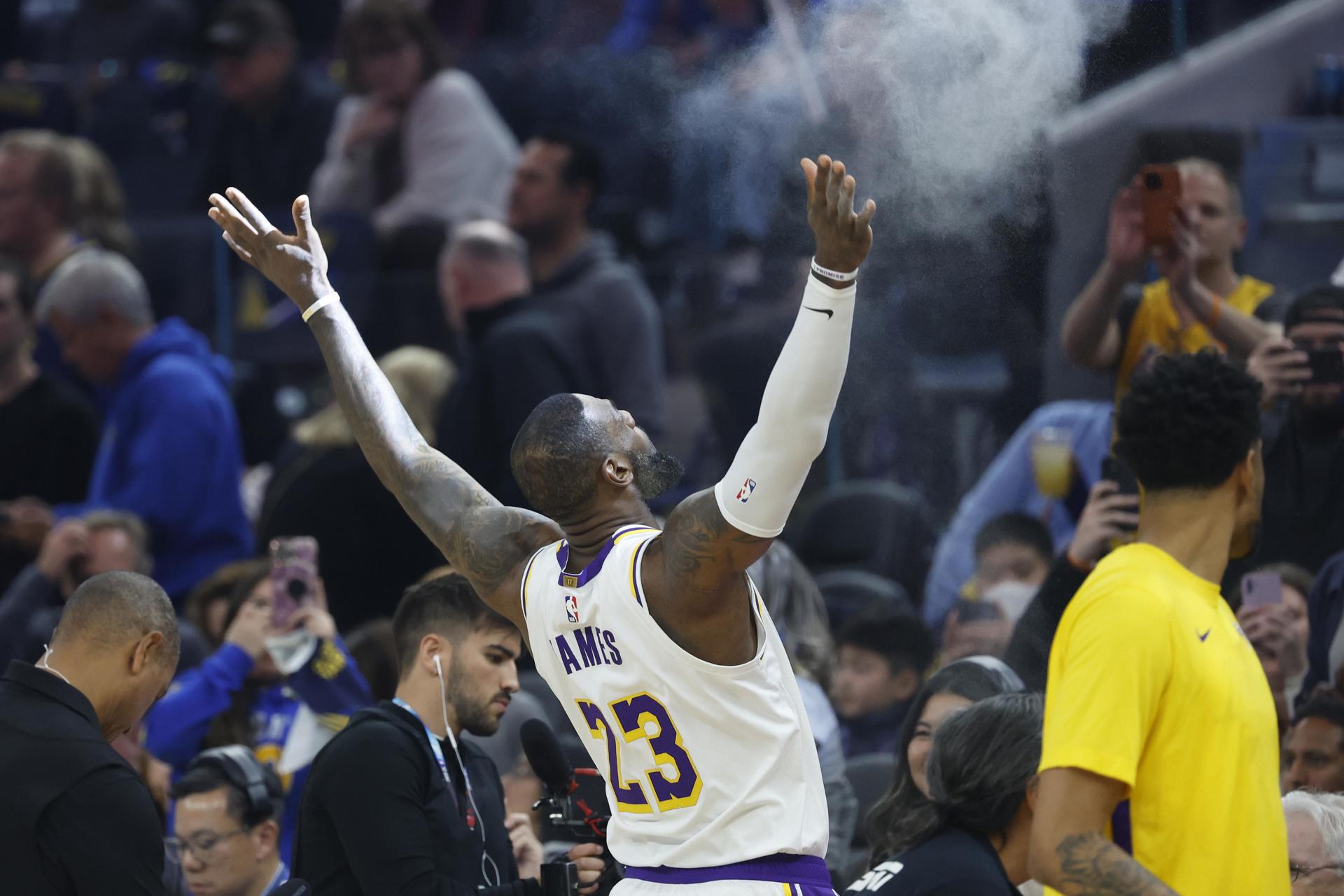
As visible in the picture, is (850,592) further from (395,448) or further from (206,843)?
(395,448)

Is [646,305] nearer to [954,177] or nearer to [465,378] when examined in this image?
[465,378]

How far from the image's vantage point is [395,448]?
163 inches

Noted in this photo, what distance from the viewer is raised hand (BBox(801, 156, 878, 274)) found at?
3070 mm

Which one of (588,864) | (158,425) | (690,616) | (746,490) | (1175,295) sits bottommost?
(158,425)

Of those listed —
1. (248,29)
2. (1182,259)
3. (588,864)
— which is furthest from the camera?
(248,29)

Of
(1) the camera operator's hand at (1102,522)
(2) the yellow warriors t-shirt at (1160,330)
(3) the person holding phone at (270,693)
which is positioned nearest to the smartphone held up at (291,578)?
(3) the person holding phone at (270,693)

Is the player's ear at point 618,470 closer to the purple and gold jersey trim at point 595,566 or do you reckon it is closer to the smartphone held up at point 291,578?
the purple and gold jersey trim at point 595,566

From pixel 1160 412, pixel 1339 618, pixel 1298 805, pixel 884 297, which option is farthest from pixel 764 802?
pixel 884 297

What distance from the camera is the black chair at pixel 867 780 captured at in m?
5.57

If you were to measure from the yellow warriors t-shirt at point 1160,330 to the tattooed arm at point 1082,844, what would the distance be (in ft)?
7.92

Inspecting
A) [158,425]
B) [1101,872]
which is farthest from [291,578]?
[1101,872]

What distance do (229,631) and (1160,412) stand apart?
3384 mm

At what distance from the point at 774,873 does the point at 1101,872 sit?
0.63 m

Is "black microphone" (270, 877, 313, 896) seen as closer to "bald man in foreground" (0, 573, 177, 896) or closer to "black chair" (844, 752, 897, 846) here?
"bald man in foreground" (0, 573, 177, 896)
